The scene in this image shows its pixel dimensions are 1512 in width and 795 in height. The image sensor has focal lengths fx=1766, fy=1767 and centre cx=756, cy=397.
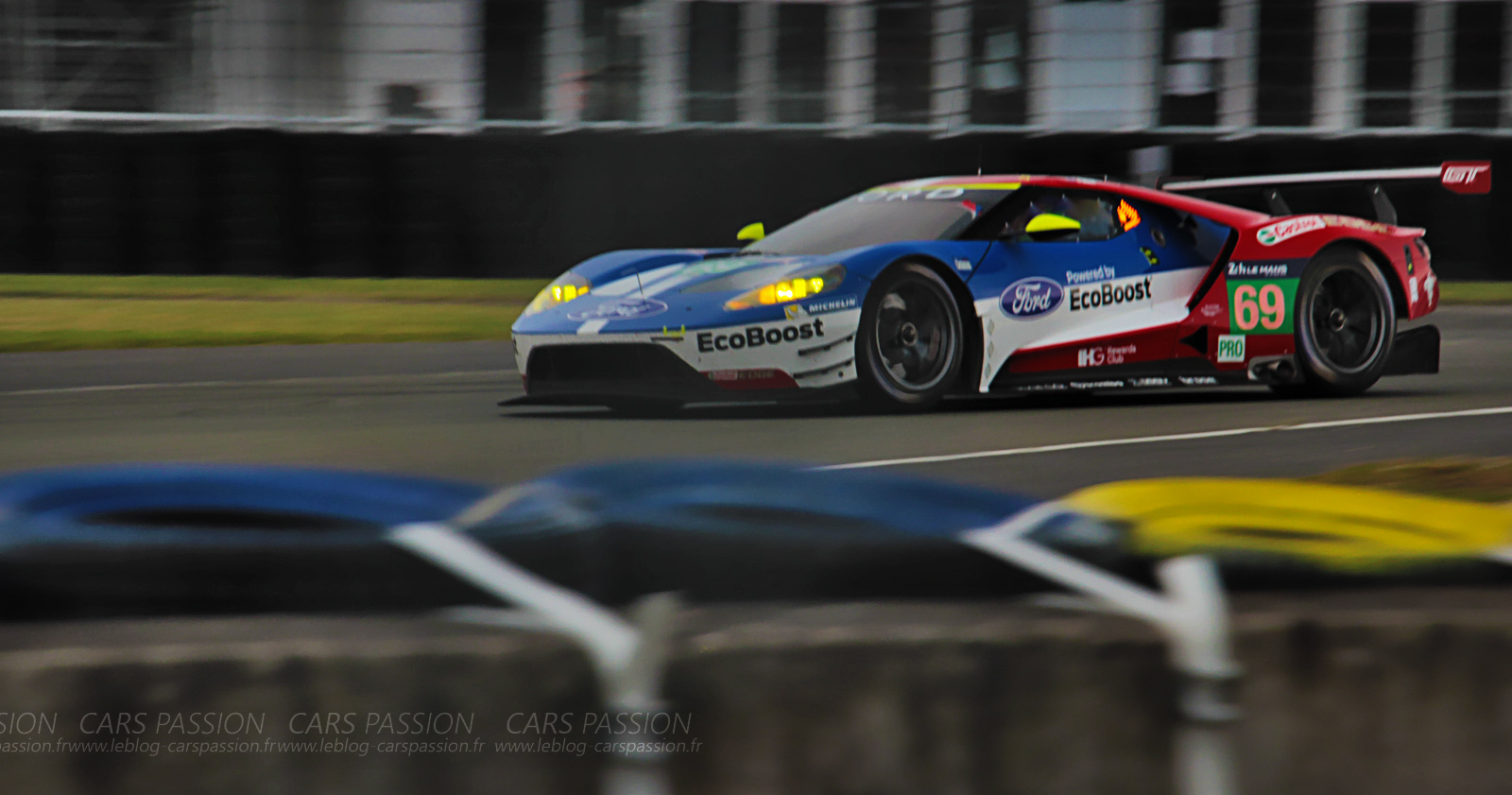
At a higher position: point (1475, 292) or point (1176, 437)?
point (1475, 292)

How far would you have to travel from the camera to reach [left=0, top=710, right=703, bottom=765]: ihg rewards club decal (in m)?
2.11

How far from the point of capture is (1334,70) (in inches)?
701

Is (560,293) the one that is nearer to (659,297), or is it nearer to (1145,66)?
(659,297)

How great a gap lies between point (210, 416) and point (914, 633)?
5.62 meters

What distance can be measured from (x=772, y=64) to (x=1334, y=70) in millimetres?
5670

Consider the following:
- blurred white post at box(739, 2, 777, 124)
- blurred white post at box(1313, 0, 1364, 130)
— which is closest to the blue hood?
blurred white post at box(739, 2, 777, 124)

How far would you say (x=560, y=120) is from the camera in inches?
658

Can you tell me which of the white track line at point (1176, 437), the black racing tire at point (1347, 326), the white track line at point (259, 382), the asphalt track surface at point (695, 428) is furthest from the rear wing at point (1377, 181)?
the white track line at point (259, 382)

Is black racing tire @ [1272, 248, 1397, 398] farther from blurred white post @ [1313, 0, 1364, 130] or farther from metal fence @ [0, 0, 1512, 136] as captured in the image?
blurred white post @ [1313, 0, 1364, 130]

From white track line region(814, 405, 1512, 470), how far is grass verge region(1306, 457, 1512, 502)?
3.53 ft

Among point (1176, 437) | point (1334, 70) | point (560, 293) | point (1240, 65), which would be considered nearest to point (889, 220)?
point (560, 293)

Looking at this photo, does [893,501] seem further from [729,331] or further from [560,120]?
[560,120]

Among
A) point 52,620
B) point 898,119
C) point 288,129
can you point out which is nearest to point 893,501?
point 52,620

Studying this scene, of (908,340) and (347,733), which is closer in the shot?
(347,733)
